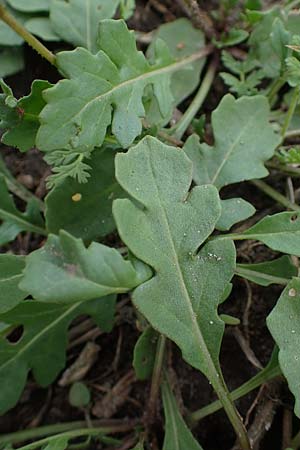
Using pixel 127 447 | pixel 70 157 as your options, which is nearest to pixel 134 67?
pixel 70 157

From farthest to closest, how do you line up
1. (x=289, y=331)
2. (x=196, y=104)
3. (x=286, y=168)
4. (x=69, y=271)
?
(x=196, y=104)
(x=286, y=168)
(x=289, y=331)
(x=69, y=271)

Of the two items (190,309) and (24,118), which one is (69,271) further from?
(24,118)

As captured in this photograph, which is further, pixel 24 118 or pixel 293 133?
pixel 293 133

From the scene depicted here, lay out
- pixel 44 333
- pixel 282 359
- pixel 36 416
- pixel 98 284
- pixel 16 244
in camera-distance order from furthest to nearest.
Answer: pixel 16 244, pixel 36 416, pixel 44 333, pixel 282 359, pixel 98 284

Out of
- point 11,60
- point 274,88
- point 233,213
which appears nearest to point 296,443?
point 233,213

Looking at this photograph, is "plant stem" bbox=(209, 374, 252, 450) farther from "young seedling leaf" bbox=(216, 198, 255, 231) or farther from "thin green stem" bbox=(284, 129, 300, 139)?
"thin green stem" bbox=(284, 129, 300, 139)

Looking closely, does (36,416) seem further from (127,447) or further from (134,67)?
(134,67)

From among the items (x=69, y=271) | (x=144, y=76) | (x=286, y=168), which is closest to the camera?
(x=69, y=271)
